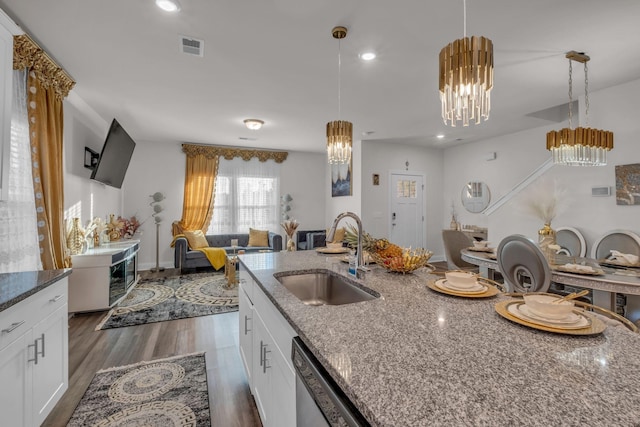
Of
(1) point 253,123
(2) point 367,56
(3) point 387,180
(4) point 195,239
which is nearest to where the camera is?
(2) point 367,56

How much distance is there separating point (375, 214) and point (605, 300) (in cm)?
423

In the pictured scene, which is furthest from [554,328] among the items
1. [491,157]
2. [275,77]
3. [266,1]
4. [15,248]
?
[491,157]

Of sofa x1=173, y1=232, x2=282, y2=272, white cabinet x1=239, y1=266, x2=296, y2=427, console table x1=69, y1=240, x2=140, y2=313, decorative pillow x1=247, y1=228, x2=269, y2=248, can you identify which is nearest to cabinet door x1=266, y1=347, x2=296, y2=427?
white cabinet x1=239, y1=266, x2=296, y2=427

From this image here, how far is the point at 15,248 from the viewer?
2.43m

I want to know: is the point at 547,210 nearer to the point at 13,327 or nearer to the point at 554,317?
the point at 554,317

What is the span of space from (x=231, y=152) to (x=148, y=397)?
17.4 ft

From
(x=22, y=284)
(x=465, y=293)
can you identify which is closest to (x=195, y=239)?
→ (x=22, y=284)

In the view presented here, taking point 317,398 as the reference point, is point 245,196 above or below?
above

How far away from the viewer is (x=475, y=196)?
244 inches

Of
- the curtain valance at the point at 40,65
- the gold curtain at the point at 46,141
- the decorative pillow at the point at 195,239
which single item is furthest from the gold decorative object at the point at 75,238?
the decorative pillow at the point at 195,239

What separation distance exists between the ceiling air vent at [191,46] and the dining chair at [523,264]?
9.46ft

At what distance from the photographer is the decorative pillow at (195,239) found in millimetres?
5725

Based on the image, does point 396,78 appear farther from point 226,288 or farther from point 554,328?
point 226,288

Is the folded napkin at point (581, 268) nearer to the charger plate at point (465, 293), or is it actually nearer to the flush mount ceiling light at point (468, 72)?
the charger plate at point (465, 293)
